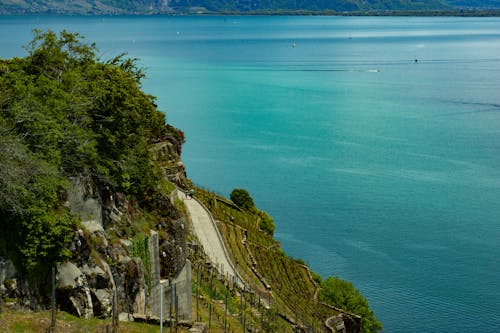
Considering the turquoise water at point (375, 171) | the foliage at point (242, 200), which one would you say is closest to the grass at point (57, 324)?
the turquoise water at point (375, 171)

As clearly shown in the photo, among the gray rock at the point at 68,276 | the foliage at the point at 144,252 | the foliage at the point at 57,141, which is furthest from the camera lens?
the foliage at the point at 144,252

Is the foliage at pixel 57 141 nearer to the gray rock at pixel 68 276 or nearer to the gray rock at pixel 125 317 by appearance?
the gray rock at pixel 68 276

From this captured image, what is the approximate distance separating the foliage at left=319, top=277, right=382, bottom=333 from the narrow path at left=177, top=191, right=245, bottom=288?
7927 millimetres

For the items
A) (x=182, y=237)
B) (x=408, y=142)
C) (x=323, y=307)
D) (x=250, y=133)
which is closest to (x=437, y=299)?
(x=323, y=307)

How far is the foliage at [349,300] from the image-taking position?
168ft

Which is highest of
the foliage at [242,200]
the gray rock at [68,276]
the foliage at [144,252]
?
the foliage at [242,200]

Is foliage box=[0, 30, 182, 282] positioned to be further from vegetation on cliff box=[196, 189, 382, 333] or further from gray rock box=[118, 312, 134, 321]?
vegetation on cliff box=[196, 189, 382, 333]

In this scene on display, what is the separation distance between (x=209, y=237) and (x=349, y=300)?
11704 millimetres

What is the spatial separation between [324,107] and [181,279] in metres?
103

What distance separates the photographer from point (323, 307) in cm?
5088

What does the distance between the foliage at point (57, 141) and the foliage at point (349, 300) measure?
62.9ft

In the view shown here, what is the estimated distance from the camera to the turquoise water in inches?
2339

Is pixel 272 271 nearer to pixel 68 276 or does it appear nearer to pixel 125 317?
pixel 125 317

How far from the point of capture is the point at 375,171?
89.1 m
